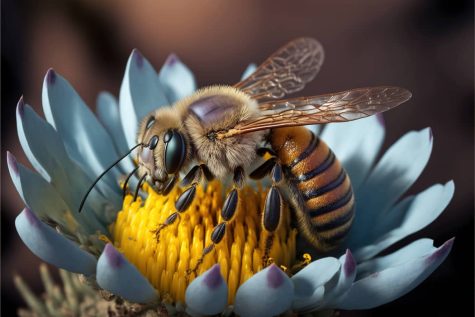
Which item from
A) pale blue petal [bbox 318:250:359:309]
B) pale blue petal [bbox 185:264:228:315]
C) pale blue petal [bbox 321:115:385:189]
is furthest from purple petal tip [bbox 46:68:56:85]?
pale blue petal [bbox 318:250:359:309]

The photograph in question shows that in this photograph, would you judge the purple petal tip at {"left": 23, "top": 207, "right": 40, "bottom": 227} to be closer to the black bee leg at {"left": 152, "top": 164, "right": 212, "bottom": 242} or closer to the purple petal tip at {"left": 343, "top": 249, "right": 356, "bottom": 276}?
the black bee leg at {"left": 152, "top": 164, "right": 212, "bottom": 242}

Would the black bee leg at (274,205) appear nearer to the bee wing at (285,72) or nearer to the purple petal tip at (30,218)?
the bee wing at (285,72)

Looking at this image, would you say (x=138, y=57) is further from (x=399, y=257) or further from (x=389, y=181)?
(x=399, y=257)

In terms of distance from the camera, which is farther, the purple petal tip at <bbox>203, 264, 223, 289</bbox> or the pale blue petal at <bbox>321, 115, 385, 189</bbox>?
the pale blue petal at <bbox>321, 115, 385, 189</bbox>

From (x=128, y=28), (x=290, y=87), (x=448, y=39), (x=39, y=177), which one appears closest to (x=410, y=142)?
(x=290, y=87)

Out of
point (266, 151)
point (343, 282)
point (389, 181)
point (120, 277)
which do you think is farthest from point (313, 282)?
point (389, 181)

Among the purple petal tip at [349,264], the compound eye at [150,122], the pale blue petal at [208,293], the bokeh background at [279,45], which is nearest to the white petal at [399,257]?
the purple petal tip at [349,264]

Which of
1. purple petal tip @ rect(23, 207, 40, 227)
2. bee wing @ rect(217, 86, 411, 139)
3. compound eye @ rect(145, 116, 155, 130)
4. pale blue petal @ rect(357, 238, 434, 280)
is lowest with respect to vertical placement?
pale blue petal @ rect(357, 238, 434, 280)
